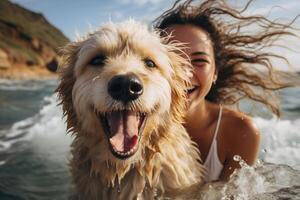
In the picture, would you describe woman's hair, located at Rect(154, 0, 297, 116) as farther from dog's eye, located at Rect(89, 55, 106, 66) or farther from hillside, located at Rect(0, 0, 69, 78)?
hillside, located at Rect(0, 0, 69, 78)

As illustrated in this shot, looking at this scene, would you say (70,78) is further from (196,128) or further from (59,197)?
(59,197)

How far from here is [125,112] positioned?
422 cm

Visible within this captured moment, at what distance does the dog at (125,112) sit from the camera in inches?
164

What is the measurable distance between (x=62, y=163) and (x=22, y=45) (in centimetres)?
6923

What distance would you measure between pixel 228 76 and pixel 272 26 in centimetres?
94

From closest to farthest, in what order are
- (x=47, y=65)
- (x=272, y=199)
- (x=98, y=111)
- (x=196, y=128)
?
1. (x=98, y=111)
2. (x=272, y=199)
3. (x=196, y=128)
4. (x=47, y=65)

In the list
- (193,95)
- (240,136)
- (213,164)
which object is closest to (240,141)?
(240,136)

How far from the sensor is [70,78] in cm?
478

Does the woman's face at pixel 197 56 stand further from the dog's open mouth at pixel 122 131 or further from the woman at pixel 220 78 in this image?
the dog's open mouth at pixel 122 131

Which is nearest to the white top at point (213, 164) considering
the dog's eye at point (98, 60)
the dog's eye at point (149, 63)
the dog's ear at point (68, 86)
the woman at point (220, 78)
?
the woman at point (220, 78)

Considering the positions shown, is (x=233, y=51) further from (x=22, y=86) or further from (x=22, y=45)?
(x=22, y=45)

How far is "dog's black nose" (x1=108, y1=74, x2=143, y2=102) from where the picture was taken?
396cm

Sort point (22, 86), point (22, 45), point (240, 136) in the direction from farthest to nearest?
point (22, 45) → point (22, 86) → point (240, 136)

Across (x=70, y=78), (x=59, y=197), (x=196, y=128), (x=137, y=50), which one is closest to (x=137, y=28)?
(x=137, y=50)
